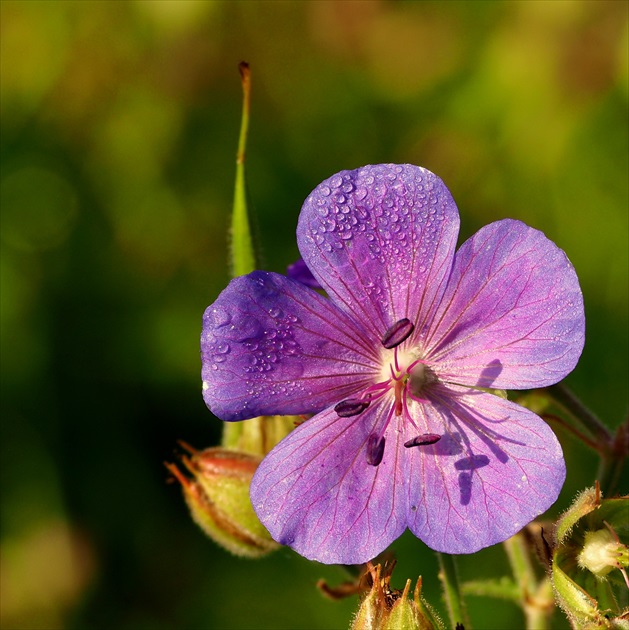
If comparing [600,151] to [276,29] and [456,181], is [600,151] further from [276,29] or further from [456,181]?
[276,29]

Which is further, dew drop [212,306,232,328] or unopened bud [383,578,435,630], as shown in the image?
dew drop [212,306,232,328]

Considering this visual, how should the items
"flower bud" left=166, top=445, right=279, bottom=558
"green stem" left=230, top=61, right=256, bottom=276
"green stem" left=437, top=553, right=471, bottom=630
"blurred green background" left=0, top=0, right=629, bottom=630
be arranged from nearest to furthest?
"green stem" left=437, top=553, right=471, bottom=630 → "green stem" left=230, top=61, right=256, bottom=276 → "flower bud" left=166, top=445, right=279, bottom=558 → "blurred green background" left=0, top=0, right=629, bottom=630

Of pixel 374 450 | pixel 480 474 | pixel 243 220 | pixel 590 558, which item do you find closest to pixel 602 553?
pixel 590 558

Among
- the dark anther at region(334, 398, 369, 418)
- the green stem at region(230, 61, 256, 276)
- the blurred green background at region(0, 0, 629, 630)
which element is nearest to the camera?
the dark anther at region(334, 398, 369, 418)

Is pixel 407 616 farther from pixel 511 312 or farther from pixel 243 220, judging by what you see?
pixel 243 220

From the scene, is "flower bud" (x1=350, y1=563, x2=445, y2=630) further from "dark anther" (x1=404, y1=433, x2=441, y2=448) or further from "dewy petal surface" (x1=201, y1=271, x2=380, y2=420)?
"dewy petal surface" (x1=201, y1=271, x2=380, y2=420)

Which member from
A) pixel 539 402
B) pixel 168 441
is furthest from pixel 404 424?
pixel 168 441

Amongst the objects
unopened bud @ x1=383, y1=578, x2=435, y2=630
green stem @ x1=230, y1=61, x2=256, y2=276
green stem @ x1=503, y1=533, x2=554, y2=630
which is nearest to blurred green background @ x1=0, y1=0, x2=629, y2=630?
green stem @ x1=503, y1=533, x2=554, y2=630
